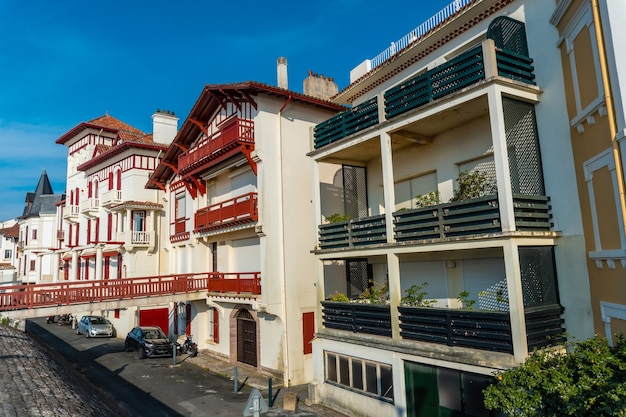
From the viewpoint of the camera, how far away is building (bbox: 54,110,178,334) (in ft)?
89.9

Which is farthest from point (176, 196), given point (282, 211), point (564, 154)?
point (564, 154)

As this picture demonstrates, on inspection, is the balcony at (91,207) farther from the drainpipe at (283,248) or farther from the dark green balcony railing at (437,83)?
the dark green balcony railing at (437,83)

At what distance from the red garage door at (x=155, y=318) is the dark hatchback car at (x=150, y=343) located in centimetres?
425

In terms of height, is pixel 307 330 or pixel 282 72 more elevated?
pixel 282 72

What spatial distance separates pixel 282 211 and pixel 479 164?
7.94 metres

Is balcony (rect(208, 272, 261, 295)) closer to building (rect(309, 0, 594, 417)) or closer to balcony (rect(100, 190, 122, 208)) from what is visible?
building (rect(309, 0, 594, 417))

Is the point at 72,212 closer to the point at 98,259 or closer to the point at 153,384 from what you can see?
the point at 98,259

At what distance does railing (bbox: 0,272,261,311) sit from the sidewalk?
3.31 meters

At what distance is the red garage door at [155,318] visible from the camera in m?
26.8

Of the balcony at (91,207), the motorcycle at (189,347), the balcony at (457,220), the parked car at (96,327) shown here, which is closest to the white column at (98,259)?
the parked car at (96,327)

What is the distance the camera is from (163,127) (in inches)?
1225

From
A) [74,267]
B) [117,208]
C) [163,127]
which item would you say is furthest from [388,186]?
[74,267]

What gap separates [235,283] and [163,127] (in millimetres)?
17780

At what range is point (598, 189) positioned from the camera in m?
7.96
